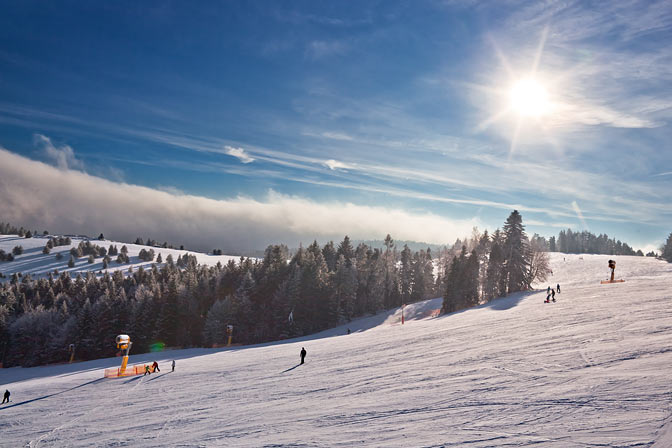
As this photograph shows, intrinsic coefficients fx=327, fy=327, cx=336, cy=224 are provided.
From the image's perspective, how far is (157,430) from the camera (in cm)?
1533

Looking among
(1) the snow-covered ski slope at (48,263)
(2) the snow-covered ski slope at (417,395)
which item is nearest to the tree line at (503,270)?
(2) the snow-covered ski slope at (417,395)

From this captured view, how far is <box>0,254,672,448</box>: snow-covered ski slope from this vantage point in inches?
414

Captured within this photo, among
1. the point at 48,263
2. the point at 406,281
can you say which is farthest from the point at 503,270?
the point at 48,263

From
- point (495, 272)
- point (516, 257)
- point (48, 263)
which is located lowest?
point (48, 263)

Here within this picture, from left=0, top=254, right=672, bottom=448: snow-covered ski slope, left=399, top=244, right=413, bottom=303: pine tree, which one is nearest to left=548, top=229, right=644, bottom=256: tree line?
left=399, top=244, right=413, bottom=303: pine tree

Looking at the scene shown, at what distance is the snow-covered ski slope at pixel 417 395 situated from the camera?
1052 centimetres

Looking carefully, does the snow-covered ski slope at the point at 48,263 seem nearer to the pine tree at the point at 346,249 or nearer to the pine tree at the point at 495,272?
the pine tree at the point at 346,249

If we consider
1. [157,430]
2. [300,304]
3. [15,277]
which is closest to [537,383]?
[157,430]

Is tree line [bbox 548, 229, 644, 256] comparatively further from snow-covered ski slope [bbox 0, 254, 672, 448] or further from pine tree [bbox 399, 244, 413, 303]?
snow-covered ski slope [bbox 0, 254, 672, 448]

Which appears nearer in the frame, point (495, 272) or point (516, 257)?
point (516, 257)

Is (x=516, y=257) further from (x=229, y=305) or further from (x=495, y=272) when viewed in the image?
(x=229, y=305)

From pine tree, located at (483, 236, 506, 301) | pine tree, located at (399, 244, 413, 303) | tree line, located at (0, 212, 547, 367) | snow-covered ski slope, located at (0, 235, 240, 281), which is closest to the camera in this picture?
pine tree, located at (483, 236, 506, 301)

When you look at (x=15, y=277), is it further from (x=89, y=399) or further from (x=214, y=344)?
(x=89, y=399)

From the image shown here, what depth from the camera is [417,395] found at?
1476 centimetres
